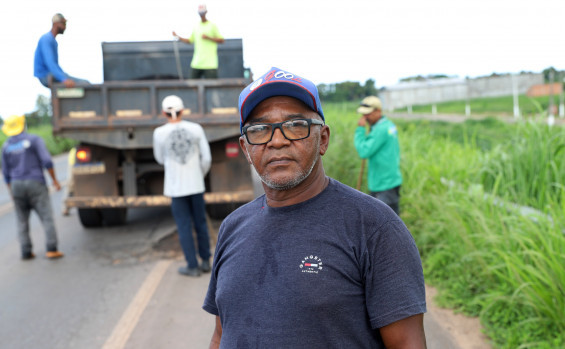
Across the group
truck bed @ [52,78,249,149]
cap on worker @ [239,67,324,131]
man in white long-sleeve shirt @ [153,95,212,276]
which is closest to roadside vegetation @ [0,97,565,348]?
truck bed @ [52,78,249,149]

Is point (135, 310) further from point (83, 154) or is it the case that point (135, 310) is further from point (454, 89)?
point (454, 89)

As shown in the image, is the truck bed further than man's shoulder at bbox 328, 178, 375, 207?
Yes

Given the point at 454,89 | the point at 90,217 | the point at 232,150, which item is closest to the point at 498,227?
the point at 232,150

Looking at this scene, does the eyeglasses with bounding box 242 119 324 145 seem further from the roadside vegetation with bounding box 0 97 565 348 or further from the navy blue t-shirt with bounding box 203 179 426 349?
the roadside vegetation with bounding box 0 97 565 348

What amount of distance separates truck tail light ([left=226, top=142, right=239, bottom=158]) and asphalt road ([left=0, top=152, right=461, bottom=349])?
4.20 feet

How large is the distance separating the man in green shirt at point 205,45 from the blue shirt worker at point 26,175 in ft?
8.56

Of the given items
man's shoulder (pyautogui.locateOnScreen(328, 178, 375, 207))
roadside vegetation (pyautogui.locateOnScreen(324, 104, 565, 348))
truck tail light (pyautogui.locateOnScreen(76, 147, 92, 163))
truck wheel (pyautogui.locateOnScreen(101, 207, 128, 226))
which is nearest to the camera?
man's shoulder (pyautogui.locateOnScreen(328, 178, 375, 207))

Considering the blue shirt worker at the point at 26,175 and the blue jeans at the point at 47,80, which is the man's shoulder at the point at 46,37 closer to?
the blue jeans at the point at 47,80

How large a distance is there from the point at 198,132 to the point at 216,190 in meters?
2.00

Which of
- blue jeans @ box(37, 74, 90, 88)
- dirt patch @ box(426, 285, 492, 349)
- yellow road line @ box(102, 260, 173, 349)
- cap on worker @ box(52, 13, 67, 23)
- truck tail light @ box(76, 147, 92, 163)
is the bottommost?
yellow road line @ box(102, 260, 173, 349)

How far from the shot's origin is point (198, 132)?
239 inches

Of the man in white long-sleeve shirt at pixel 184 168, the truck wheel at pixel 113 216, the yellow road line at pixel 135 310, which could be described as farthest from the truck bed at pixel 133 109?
the yellow road line at pixel 135 310

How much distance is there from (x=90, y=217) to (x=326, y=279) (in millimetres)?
7819

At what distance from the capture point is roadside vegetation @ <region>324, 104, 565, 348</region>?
12.2ft
